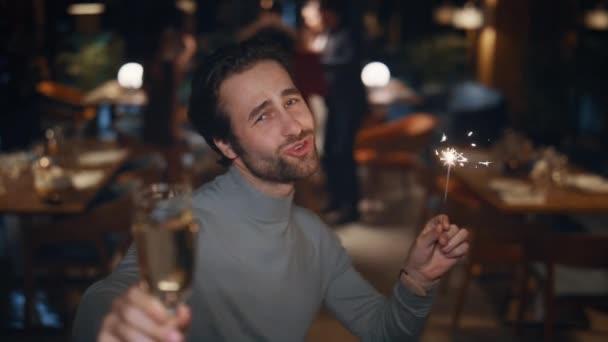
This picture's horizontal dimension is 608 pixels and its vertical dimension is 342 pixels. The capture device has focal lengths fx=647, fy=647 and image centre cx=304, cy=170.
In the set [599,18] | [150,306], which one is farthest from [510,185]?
[599,18]

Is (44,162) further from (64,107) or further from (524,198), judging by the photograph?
(64,107)

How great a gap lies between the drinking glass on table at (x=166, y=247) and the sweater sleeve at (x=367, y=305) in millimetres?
794

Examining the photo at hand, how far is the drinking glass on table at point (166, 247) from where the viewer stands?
89 cm

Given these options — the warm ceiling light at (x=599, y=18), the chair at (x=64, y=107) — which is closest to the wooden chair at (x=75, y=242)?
the chair at (x=64, y=107)

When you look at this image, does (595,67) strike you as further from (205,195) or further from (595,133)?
(205,195)

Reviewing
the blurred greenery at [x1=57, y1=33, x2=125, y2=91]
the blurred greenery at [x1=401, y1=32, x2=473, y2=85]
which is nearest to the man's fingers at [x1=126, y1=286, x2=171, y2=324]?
the blurred greenery at [x1=57, y1=33, x2=125, y2=91]

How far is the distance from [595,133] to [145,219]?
9.18 meters

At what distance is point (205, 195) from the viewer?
1678 mm

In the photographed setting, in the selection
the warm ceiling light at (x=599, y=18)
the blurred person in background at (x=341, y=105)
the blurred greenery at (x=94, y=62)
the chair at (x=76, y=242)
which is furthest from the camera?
the blurred greenery at (x=94, y=62)

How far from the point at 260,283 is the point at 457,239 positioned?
0.48 m

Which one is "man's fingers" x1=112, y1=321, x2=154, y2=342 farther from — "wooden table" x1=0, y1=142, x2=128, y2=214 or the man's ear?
"wooden table" x1=0, y1=142, x2=128, y2=214

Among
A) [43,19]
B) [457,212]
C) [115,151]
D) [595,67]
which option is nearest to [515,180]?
[457,212]

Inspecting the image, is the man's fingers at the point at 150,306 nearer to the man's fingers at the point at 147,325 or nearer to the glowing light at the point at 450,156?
the man's fingers at the point at 147,325

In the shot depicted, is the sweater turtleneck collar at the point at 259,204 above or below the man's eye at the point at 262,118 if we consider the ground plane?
below
